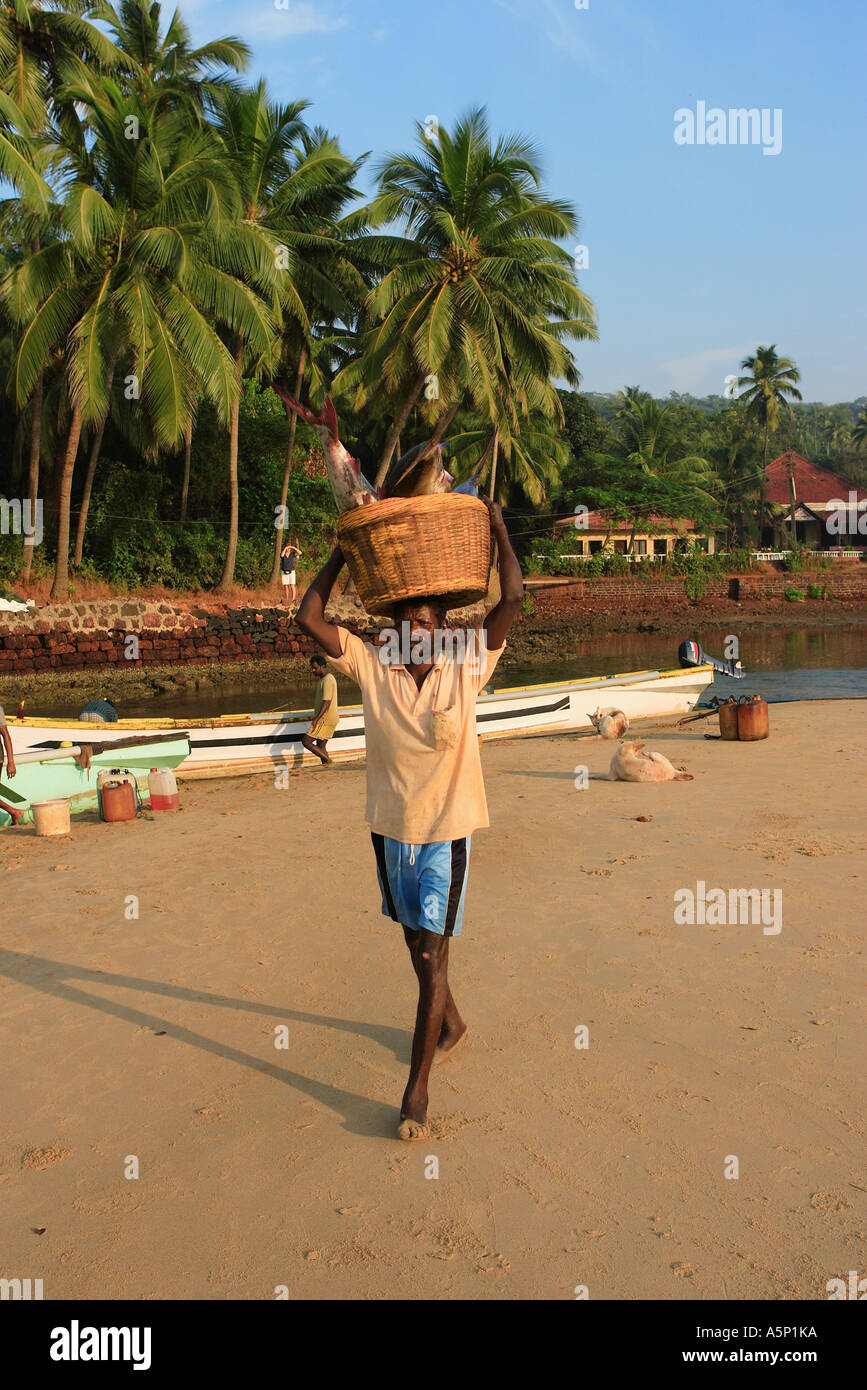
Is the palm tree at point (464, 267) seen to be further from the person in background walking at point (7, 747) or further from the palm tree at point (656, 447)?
the palm tree at point (656, 447)

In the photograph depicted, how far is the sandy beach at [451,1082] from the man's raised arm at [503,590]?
1.77 m

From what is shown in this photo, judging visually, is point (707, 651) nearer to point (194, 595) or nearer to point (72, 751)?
point (194, 595)

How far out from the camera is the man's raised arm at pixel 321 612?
12.5 feet

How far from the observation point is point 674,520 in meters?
46.8

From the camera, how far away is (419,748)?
375 centimetres

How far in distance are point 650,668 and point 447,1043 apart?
23.9 m

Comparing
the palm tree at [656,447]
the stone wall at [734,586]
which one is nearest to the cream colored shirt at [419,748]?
the stone wall at [734,586]

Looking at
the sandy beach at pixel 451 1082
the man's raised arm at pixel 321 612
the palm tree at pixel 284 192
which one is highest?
the palm tree at pixel 284 192

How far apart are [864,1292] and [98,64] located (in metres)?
30.3

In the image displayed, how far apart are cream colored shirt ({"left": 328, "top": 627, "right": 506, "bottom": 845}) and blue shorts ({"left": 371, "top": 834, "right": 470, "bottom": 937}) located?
6 centimetres

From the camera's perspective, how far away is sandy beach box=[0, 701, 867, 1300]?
3018 millimetres

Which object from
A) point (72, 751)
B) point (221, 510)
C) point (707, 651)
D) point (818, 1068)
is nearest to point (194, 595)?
point (221, 510)

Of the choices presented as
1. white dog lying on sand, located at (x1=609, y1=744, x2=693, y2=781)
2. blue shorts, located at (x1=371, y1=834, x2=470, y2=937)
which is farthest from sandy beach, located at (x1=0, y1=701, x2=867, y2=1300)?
white dog lying on sand, located at (x1=609, y1=744, x2=693, y2=781)

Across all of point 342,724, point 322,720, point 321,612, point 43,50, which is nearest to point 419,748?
point 321,612
